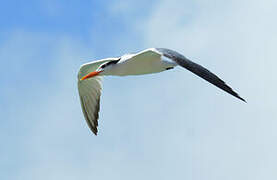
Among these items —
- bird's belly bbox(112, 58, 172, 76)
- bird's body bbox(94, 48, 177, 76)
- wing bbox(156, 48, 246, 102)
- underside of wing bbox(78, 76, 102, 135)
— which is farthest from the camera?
underside of wing bbox(78, 76, 102, 135)

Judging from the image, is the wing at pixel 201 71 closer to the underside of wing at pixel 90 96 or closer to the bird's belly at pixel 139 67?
the bird's belly at pixel 139 67

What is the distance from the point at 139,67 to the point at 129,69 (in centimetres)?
30

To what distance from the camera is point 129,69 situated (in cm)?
1440

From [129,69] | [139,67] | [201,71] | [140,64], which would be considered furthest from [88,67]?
[201,71]

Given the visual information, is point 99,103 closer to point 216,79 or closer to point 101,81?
point 101,81

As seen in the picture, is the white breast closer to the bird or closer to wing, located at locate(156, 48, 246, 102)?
the bird

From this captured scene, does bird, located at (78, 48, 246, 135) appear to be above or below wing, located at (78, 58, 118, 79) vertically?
below

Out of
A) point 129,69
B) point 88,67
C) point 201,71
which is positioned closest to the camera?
point 201,71

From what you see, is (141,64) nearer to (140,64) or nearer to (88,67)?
(140,64)

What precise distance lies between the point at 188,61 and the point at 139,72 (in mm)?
2762

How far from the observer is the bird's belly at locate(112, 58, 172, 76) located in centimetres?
1402

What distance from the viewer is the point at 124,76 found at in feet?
48.5

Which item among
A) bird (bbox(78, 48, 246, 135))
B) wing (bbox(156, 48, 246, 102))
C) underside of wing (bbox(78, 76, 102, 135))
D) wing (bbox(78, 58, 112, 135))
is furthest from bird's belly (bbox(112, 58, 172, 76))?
underside of wing (bbox(78, 76, 102, 135))

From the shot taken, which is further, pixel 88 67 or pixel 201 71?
pixel 88 67
